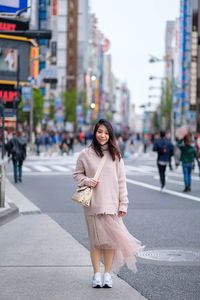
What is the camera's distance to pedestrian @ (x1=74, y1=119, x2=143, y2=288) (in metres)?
6.96

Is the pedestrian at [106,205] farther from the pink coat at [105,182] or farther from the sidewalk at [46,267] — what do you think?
the sidewalk at [46,267]

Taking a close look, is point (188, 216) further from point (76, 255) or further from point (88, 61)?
point (88, 61)

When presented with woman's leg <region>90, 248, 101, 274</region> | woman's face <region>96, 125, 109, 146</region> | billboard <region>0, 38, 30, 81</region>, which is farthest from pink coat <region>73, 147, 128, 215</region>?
billboard <region>0, 38, 30, 81</region>

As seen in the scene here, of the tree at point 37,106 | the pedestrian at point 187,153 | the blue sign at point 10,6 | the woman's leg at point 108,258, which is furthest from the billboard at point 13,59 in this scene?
the woman's leg at point 108,258

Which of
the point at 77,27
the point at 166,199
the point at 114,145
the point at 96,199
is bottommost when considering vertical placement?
the point at 166,199

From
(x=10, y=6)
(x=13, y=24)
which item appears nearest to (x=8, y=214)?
(x=10, y=6)

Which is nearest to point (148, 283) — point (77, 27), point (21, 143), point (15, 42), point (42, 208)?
point (42, 208)

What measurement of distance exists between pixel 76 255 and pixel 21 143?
1512 cm

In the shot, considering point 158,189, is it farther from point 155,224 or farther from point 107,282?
point 107,282

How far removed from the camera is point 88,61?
172000 millimetres

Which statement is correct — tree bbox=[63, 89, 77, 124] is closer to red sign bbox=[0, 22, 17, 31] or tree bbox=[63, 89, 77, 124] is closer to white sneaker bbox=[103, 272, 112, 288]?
red sign bbox=[0, 22, 17, 31]

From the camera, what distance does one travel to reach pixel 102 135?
7.02 m

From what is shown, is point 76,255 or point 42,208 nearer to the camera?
point 76,255

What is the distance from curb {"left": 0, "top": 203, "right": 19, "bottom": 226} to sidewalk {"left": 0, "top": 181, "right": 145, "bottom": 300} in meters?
0.20
